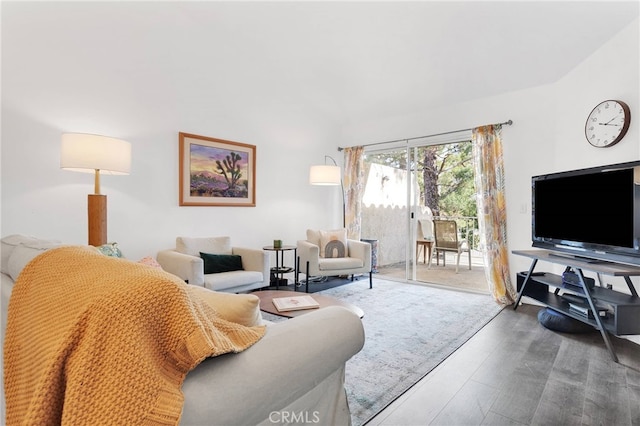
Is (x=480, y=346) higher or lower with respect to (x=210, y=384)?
lower

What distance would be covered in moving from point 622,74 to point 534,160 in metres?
1.13

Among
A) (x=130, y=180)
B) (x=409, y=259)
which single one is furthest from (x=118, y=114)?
(x=409, y=259)

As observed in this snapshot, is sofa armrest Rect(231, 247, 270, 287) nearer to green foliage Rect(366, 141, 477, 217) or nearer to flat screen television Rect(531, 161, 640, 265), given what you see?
green foliage Rect(366, 141, 477, 217)

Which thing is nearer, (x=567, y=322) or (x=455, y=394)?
(x=455, y=394)

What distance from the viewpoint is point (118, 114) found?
3066 mm

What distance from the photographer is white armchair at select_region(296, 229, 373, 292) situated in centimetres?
395

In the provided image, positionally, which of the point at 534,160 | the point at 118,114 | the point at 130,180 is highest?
the point at 118,114

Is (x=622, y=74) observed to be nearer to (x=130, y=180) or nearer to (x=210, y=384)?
(x=210, y=384)

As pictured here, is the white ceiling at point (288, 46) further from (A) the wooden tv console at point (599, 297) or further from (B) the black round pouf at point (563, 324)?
(B) the black round pouf at point (563, 324)

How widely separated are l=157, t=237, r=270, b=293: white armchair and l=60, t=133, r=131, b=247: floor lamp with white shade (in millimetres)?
683

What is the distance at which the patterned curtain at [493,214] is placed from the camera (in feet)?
12.1

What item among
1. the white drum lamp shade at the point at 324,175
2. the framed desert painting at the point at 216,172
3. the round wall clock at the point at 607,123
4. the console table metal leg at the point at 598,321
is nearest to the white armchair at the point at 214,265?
the framed desert painting at the point at 216,172
